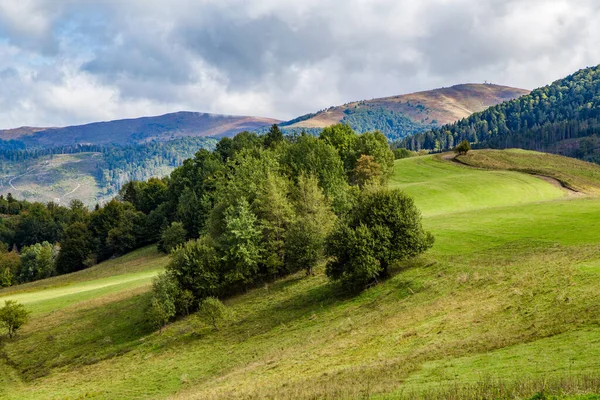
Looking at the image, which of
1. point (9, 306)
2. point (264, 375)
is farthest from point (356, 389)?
point (9, 306)

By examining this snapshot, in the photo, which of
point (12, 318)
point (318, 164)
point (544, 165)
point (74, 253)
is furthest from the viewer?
point (74, 253)

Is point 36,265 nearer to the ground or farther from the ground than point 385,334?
nearer to the ground

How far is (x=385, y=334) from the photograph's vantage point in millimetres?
31281

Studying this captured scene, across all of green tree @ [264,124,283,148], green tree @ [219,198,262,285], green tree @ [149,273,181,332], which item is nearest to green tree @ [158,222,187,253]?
green tree @ [264,124,283,148]

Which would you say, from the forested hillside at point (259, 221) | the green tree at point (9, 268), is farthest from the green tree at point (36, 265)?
the green tree at point (9, 268)

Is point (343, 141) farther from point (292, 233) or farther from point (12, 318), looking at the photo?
point (12, 318)

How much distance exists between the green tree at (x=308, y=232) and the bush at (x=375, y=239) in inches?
262

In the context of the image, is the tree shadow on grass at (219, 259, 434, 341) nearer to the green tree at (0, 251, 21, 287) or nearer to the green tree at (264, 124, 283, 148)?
the green tree at (264, 124, 283, 148)

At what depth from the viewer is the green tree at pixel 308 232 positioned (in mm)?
55188

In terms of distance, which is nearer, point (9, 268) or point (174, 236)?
point (174, 236)

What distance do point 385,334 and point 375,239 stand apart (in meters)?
15.4

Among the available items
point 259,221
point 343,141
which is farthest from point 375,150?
point 259,221

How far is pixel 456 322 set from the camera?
28766 mm

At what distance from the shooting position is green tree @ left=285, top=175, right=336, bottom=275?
55.2 metres
